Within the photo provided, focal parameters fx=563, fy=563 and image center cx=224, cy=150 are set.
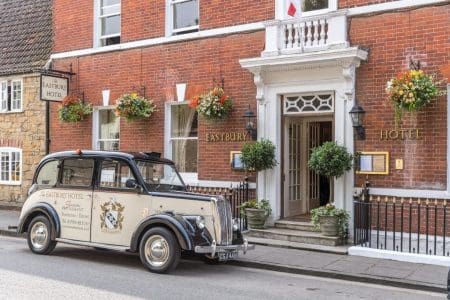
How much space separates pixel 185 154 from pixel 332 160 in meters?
4.59

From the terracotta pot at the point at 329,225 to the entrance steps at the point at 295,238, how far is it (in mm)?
120

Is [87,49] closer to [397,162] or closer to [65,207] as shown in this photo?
[65,207]

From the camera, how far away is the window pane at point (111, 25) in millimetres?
15648

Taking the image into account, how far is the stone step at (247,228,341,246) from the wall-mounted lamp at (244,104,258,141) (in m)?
2.12

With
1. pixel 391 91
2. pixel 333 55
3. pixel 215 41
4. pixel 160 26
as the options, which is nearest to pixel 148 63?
pixel 160 26

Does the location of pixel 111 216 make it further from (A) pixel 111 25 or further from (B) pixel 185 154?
(A) pixel 111 25

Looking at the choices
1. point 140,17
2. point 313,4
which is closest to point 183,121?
point 140,17

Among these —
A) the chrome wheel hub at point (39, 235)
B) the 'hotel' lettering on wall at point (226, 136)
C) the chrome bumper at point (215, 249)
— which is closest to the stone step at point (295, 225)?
the 'hotel' lettering on wall at point (226, 136)

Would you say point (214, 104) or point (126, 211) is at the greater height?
point (214, 104)

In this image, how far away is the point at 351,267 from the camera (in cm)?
922

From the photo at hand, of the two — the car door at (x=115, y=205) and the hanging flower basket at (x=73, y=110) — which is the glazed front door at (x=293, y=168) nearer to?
the car door at (x=115, y=205)

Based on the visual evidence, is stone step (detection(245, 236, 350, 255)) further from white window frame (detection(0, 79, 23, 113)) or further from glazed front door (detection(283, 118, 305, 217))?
white window frame (detection(0, 79, 23, 113))

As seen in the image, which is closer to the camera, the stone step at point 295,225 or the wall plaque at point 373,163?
the wall plaque at point 373,163

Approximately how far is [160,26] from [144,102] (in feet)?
6.64
